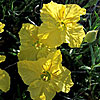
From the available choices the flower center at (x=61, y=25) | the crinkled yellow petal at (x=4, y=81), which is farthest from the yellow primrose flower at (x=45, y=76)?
the flower center at (x=61, y=25)

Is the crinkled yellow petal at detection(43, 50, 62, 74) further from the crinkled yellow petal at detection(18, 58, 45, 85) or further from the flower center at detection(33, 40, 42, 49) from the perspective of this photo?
the flower center at detection(33, 40, 42, 49)

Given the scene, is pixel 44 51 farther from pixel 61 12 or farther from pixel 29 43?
pixel 61 12

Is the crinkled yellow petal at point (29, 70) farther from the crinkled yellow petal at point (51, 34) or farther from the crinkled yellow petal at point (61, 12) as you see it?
the crinkled yellow petal at point (61, 12)

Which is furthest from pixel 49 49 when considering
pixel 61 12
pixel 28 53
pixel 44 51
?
pixel 61 12

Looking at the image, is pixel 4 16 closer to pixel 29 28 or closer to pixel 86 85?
pixel 29 28

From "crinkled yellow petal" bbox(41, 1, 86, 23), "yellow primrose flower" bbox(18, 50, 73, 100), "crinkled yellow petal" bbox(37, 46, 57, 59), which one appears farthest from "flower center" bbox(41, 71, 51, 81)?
"crinkled yellow petal" bbox(41, 1, 86, 23)

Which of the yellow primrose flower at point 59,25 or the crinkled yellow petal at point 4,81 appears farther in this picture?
the yellow primrose flower at point 59,25

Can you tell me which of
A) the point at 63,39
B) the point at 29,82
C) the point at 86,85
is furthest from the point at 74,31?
the point at 86,85

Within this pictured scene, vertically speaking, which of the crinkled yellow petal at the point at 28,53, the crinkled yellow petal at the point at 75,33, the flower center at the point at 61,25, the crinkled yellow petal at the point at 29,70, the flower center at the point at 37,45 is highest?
the flower center at the point at 61,25
